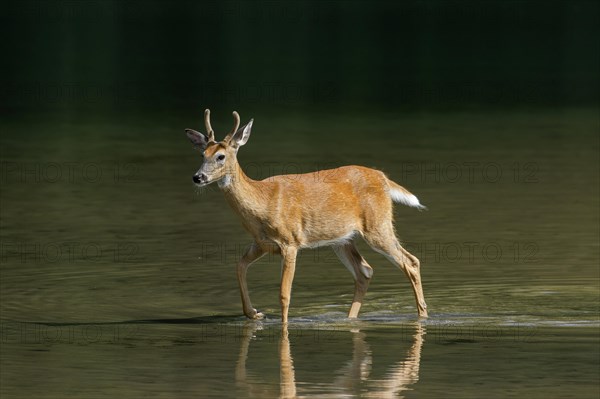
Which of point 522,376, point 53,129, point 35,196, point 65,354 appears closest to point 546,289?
point 522,376

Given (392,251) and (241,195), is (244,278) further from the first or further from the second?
(392,251)

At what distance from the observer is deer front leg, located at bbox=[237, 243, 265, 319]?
13.2 metres

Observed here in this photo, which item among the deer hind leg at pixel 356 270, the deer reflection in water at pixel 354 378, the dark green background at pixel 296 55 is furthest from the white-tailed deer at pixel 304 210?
the dark green background at pixel 296 55

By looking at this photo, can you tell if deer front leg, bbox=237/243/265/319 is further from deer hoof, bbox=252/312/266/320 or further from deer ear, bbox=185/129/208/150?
deer ear, bbox=185/129/208/150

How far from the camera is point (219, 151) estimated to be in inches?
509

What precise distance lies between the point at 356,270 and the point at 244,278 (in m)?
1.02

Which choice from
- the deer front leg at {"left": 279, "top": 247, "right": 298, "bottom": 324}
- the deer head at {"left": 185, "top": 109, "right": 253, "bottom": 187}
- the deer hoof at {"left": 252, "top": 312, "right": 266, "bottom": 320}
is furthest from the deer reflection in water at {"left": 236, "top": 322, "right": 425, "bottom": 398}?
the deer head at {"left": 185, "top": 109, "right": 253, "bottom": 187}

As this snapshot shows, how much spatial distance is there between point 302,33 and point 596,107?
15.8m

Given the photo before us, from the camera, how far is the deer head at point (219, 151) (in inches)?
508

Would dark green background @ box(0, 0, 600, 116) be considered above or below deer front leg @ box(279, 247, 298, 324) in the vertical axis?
above

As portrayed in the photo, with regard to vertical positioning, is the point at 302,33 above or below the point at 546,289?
above

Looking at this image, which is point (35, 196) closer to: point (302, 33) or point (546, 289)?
point (546, 289)

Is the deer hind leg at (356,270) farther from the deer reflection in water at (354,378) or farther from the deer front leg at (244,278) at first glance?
the deer reflection in water at (354,378)

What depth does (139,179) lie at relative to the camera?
21891mm
